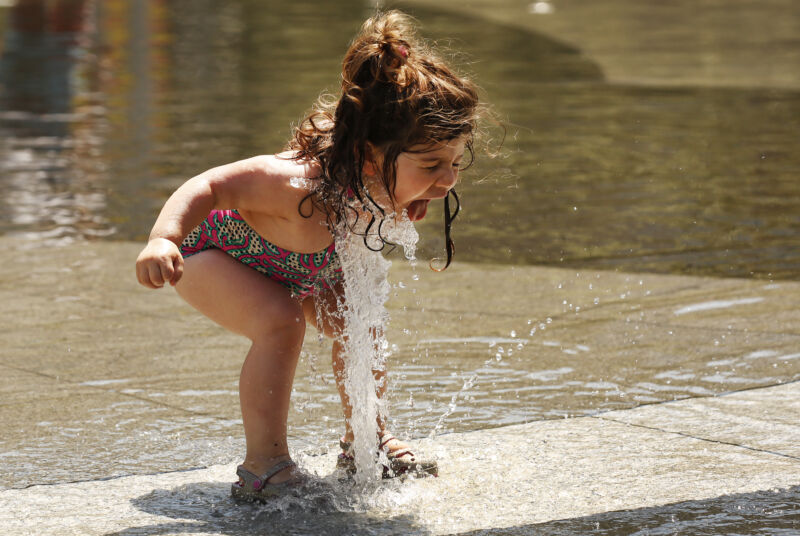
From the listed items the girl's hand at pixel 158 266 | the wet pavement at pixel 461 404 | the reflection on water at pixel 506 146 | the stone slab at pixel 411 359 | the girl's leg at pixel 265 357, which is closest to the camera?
the girl's hand at pixel 158 266

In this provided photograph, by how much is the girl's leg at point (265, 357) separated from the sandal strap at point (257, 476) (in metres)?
0.01

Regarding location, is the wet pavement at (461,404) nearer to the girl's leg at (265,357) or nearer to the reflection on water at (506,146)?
the girl's leg at (265,357)

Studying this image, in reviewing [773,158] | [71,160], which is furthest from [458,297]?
[71,160]

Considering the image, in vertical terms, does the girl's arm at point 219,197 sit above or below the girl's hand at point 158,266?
above

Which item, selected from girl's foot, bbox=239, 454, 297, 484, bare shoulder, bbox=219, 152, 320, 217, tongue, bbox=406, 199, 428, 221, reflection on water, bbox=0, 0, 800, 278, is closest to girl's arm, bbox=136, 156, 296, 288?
bare shoulder, bbox=219, 152, 320, 217

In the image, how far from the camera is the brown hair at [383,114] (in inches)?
111

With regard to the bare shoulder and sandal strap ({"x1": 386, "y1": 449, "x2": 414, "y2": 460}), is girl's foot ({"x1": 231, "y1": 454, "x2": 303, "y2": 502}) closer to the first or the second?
sandal strap ({"x1": 386, "y1": 449, "x2": 414, "y2": 460})

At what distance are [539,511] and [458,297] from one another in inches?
84.1

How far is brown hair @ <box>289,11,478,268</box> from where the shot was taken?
2.81 metres

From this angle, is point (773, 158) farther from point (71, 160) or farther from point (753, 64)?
point (753, 64)

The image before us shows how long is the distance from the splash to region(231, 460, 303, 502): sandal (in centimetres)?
20

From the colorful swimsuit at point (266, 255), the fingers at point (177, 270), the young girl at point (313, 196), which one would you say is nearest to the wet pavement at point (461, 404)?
the young girl at point (313, 196)

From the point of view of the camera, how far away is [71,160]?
27.9ft

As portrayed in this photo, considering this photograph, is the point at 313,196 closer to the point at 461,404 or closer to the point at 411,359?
the point at 461,404
